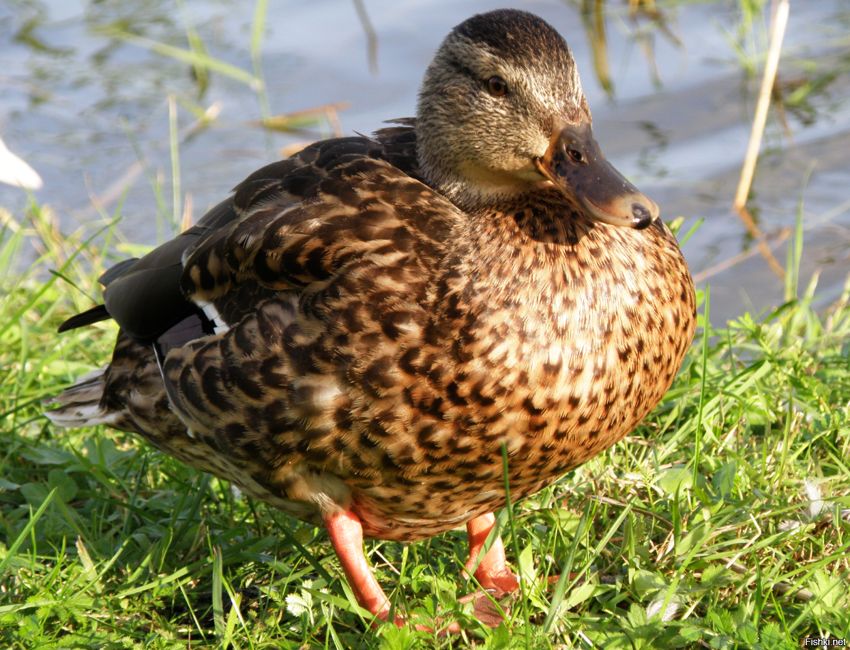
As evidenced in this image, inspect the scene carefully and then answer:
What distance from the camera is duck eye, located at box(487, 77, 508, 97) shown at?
2.43m

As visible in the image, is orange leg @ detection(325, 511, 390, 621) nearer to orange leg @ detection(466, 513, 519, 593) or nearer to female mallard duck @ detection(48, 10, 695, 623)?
female mallard duck @ detection(48, 10, 695, 623)

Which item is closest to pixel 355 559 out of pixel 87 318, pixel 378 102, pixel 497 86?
pixel 497 86

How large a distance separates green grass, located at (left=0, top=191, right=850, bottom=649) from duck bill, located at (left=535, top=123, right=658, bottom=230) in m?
0.66

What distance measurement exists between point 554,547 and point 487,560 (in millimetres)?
236

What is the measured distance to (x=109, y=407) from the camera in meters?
3.18

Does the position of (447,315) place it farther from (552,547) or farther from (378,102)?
(378,102)

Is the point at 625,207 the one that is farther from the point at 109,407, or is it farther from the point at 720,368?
the point at 109,407

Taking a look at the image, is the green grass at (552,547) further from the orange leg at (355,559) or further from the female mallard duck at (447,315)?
the female mallard duck at (447,315)

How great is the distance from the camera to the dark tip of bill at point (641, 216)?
221cm

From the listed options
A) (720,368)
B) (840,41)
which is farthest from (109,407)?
(840,41)

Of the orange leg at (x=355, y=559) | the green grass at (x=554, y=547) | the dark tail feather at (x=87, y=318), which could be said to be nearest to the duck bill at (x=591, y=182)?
the green grass at (x=554, y=547)

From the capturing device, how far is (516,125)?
94.6 inches

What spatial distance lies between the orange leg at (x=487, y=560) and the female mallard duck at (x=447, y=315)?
0.22 metres

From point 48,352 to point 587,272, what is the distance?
2501mm
